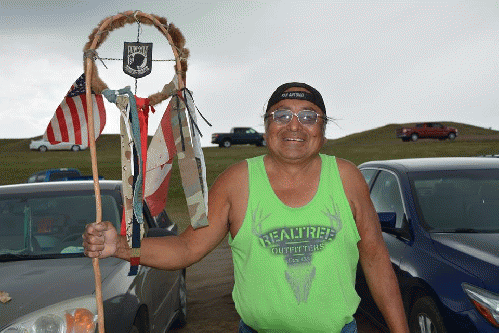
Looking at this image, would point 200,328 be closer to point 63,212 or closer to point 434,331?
point 63,212

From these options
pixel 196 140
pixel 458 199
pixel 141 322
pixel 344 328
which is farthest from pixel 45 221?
pixel 458 199

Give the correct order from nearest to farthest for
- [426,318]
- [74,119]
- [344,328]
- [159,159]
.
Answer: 1. [344,328]
2. [159,159]
3. [74,119]
4. [426,318]

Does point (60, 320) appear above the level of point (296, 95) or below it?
below

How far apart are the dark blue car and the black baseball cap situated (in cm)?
188

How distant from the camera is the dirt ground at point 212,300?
18.5 feet

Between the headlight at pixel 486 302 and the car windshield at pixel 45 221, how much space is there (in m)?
2.52

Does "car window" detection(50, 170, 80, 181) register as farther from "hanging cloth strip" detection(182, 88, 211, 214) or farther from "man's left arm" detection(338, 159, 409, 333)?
"man's left arm" detection(338, 159, 409, 333)

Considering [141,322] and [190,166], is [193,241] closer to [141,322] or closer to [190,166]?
[190,166]

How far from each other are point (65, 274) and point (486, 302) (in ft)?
8.56

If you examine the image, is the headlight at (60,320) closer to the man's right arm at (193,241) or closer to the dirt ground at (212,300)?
the man's right arm at (193,241)

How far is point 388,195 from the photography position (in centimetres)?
541

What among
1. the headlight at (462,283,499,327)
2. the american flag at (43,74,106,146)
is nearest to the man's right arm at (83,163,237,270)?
the american flag at (43,74,106,146)

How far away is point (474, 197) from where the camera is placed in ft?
16.5

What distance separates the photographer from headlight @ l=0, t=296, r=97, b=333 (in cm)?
297
